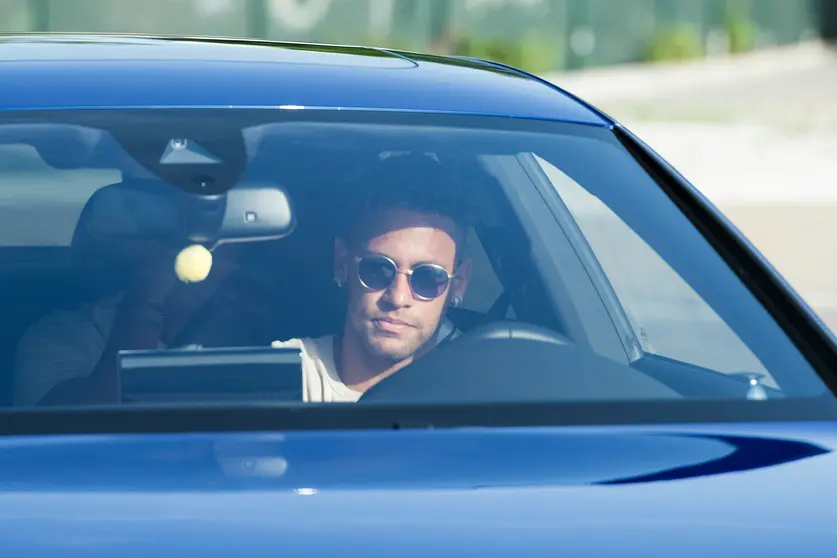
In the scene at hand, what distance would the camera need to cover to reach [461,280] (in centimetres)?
303

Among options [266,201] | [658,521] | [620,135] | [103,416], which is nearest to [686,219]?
[620,135]

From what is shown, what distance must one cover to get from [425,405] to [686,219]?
750 millimetres

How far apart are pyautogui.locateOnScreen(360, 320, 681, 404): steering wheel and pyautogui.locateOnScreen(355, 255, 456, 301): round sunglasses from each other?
166 mm

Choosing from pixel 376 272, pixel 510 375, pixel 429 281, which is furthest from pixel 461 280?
pixel 510 375

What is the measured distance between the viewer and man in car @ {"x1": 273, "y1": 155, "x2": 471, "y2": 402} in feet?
9.26

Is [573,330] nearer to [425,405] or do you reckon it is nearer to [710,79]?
[425,405]

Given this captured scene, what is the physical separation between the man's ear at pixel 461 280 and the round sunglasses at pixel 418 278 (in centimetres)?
2

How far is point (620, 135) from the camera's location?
2.99 meters

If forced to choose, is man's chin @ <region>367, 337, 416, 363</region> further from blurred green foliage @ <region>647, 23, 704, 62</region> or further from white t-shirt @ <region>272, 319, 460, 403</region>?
blurred green foliage @ <region>647, 23, 704, 62</region>

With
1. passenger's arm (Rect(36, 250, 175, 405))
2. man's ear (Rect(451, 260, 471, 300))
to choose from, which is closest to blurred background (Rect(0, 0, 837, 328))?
man's ear (Rect(451, 260, 471, 300))

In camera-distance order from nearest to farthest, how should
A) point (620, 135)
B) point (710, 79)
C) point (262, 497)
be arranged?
point (262, 497) < point (620, 135) < point (710, 79)

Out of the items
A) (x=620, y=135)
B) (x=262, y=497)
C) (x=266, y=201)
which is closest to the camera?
(x=262, y=497)

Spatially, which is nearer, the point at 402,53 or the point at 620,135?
the point at 620,135

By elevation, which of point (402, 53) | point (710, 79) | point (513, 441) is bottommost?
point (513, 441)
